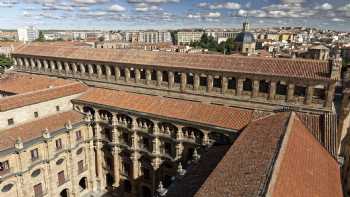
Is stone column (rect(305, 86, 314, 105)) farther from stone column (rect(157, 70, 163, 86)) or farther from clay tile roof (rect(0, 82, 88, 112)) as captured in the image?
clay tile roof (rect(0, 82, 88, 112))

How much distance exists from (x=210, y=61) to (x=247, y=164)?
1894 centimetres

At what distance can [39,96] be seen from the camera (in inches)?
1619

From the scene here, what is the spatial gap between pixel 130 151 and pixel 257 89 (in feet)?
66.8

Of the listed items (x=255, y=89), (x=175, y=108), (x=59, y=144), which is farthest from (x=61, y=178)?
(x=255, y=89)

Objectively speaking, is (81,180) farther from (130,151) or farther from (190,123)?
(190,123)

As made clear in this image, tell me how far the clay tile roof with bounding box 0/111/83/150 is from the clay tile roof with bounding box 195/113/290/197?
1013 inches

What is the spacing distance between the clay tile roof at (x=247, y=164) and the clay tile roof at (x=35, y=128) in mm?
25739

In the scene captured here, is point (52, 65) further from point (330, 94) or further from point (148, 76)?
point (330, 94)

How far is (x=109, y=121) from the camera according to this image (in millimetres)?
41812

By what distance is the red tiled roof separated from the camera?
63.4ft

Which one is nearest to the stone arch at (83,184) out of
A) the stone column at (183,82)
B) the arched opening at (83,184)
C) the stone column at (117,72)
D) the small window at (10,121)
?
the arched opening at (83,184)

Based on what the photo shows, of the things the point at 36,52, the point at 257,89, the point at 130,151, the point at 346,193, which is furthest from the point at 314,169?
the point at 36,52

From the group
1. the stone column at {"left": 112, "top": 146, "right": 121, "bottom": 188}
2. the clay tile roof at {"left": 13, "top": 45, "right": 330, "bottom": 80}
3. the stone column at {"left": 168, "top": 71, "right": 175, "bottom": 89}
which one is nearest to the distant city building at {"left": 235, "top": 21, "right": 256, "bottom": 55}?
the clay tile roof at {"left": 13, "top": 45, "right": 330, "bottom": 80}

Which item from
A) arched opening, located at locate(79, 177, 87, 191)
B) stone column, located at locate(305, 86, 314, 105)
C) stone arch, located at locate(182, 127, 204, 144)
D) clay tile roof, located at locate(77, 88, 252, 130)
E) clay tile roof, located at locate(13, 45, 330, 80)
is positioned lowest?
arched opening, located at locate(79, 177, 87, 191)
